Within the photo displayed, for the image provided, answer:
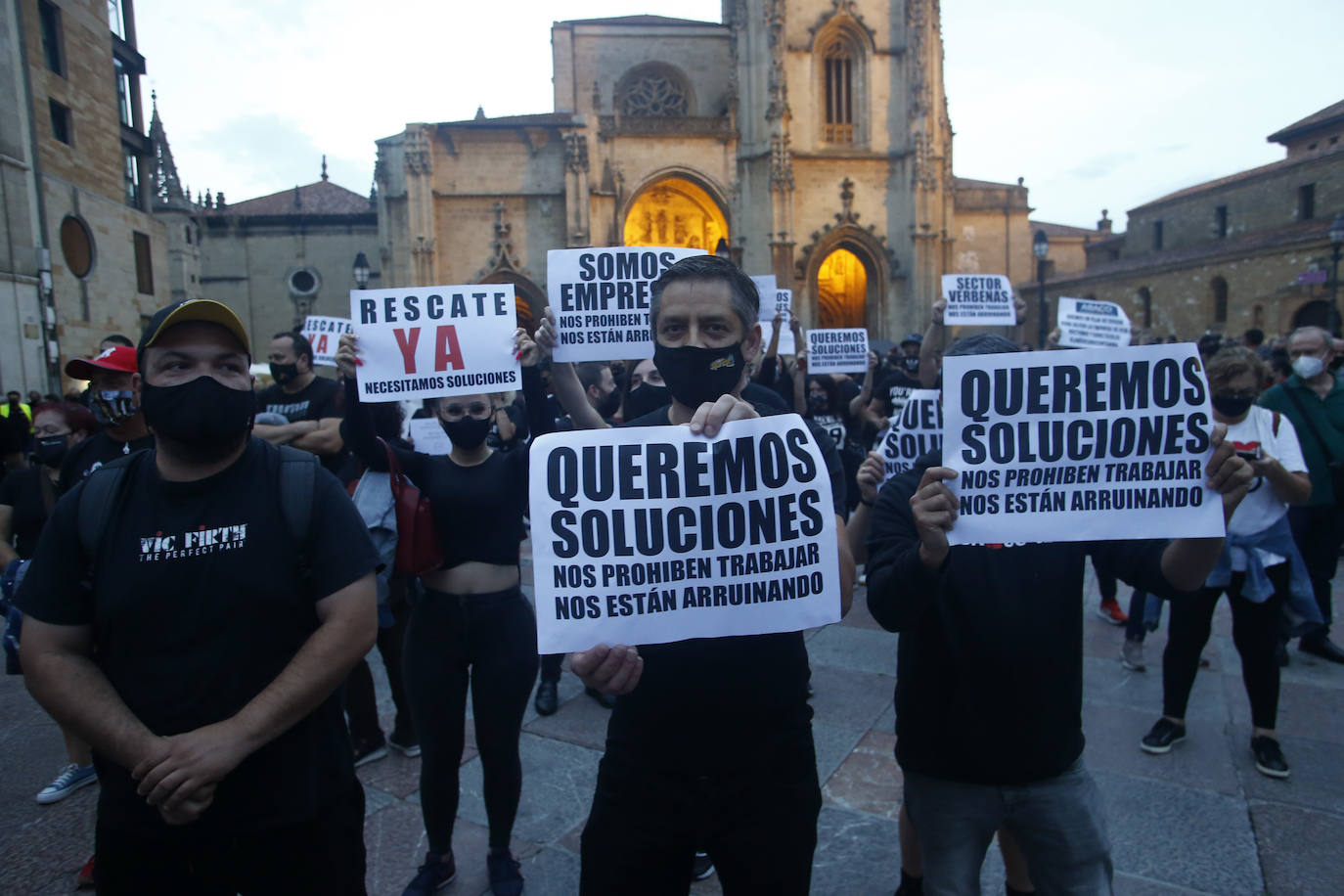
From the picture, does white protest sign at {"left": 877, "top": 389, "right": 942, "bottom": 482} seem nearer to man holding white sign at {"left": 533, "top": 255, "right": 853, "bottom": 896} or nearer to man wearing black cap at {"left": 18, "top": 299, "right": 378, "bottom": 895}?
man holding white sign at {"left": 533, "top": 255, "right": 853, "bottom": 896}

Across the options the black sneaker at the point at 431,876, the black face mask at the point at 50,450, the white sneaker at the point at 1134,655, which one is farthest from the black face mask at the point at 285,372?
the white sneaker at the point at 1134,655

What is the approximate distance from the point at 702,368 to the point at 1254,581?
3596 mm

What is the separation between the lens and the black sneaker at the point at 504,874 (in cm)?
318

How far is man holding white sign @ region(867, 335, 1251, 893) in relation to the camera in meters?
2.00

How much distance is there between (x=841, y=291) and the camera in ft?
119

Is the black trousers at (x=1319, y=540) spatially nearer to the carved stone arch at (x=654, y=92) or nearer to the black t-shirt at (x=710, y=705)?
the black t-shirt at (x=710, y=705)

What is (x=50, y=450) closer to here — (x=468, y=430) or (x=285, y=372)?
(x=285, y=372)

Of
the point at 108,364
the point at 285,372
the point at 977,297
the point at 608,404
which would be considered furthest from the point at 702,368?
the point at 977,297

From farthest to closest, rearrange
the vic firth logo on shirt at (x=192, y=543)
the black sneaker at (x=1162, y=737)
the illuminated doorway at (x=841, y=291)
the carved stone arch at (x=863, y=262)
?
the illuminated doorway at (x=841, y=291)
the carved stone arch at (x=863, y=262)
the black sneaker at (x=1162, y=737)
the vic firth logo on shirt at (x=192, y=543)

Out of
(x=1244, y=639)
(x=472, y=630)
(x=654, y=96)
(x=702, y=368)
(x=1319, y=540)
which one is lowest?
(x=1244, y=639)

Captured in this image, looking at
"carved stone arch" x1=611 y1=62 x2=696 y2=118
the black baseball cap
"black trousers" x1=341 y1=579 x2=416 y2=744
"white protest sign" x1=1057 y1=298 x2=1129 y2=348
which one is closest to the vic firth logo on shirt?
the black baseball cap

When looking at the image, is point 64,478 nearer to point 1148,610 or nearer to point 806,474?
point 806,474

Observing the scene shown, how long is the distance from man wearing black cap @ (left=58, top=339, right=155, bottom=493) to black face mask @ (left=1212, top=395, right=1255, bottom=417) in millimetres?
4903

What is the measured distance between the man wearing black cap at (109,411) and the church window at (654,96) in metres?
34.9
